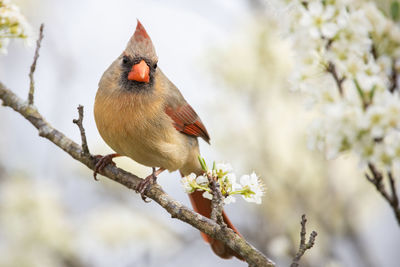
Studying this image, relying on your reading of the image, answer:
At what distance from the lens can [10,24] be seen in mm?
2051

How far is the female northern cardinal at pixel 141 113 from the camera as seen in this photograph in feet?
8.08

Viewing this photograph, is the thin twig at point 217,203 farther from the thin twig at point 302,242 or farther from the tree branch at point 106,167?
the thin twig at point 302,242

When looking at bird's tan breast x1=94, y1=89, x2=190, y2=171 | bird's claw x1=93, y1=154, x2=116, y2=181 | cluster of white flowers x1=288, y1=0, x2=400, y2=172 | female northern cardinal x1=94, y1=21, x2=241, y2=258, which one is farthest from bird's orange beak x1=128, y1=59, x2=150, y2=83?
cluster of white flowers x1=288, y1=0, x2=400, y2=172

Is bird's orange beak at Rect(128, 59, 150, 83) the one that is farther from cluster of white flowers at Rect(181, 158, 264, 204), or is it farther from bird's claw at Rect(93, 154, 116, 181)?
cluster of white flowers at Rect(181, 158, 264, 204)

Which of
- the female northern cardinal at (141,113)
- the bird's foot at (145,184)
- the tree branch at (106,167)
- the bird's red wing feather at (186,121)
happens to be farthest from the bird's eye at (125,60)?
the bird's foot at (145,184)

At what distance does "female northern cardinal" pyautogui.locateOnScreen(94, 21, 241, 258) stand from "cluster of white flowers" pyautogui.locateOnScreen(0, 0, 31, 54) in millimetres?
505

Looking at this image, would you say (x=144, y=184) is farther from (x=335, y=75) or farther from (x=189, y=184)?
(x=335, y=75)

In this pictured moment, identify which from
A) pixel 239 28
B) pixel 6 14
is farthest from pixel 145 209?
pixel 6 14

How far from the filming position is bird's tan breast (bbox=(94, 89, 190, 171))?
97.3 inches

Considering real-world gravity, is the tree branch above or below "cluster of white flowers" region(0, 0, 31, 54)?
below

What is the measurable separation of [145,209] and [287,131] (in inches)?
64.3

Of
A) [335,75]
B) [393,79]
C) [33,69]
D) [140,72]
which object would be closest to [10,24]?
[33,69]

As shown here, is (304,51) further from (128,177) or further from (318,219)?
(318,219)

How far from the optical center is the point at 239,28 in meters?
5.11
